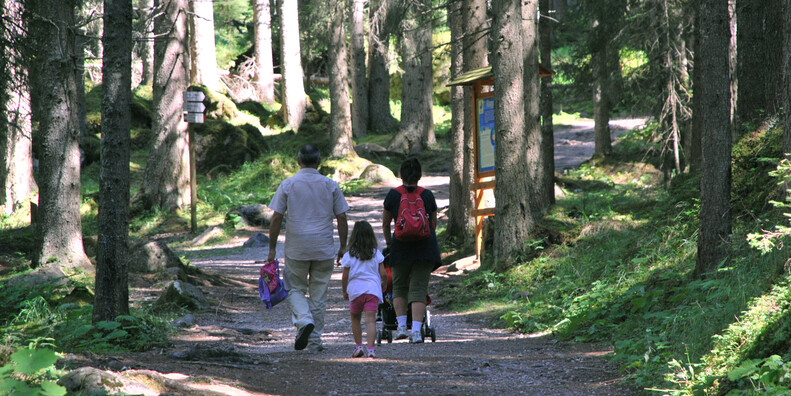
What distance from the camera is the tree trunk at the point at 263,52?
33219 mm

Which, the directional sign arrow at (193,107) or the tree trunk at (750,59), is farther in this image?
the directional sign arrow at (193,107)

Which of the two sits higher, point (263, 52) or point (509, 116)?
point (263, 52)

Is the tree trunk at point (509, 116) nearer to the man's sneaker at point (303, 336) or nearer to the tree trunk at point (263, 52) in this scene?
the man's sneaker at point (303, 336)

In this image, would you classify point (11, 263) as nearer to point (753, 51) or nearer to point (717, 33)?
point (717, 33)

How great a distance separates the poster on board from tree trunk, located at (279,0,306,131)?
17636 mm

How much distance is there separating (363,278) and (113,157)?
261 centimetres

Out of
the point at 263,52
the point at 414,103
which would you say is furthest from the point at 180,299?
the point at 263,52

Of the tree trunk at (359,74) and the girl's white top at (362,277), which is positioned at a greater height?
the tree trunk at (359,74)

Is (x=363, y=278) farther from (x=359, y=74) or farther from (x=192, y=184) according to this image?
(x=359, y=74)

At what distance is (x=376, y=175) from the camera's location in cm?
2391

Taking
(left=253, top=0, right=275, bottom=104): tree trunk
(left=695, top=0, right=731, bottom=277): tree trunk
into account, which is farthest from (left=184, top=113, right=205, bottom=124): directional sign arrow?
(left=253, top=0, right=275, bottom=104): tree trunk

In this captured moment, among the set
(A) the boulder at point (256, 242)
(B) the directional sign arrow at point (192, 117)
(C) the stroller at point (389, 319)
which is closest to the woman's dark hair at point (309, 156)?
(C) the stroller at point (389, 319)

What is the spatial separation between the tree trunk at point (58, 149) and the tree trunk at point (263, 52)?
2276 centimetres

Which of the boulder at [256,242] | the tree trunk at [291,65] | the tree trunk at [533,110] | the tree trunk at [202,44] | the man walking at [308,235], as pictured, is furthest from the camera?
the tree trunk at [291,65]
